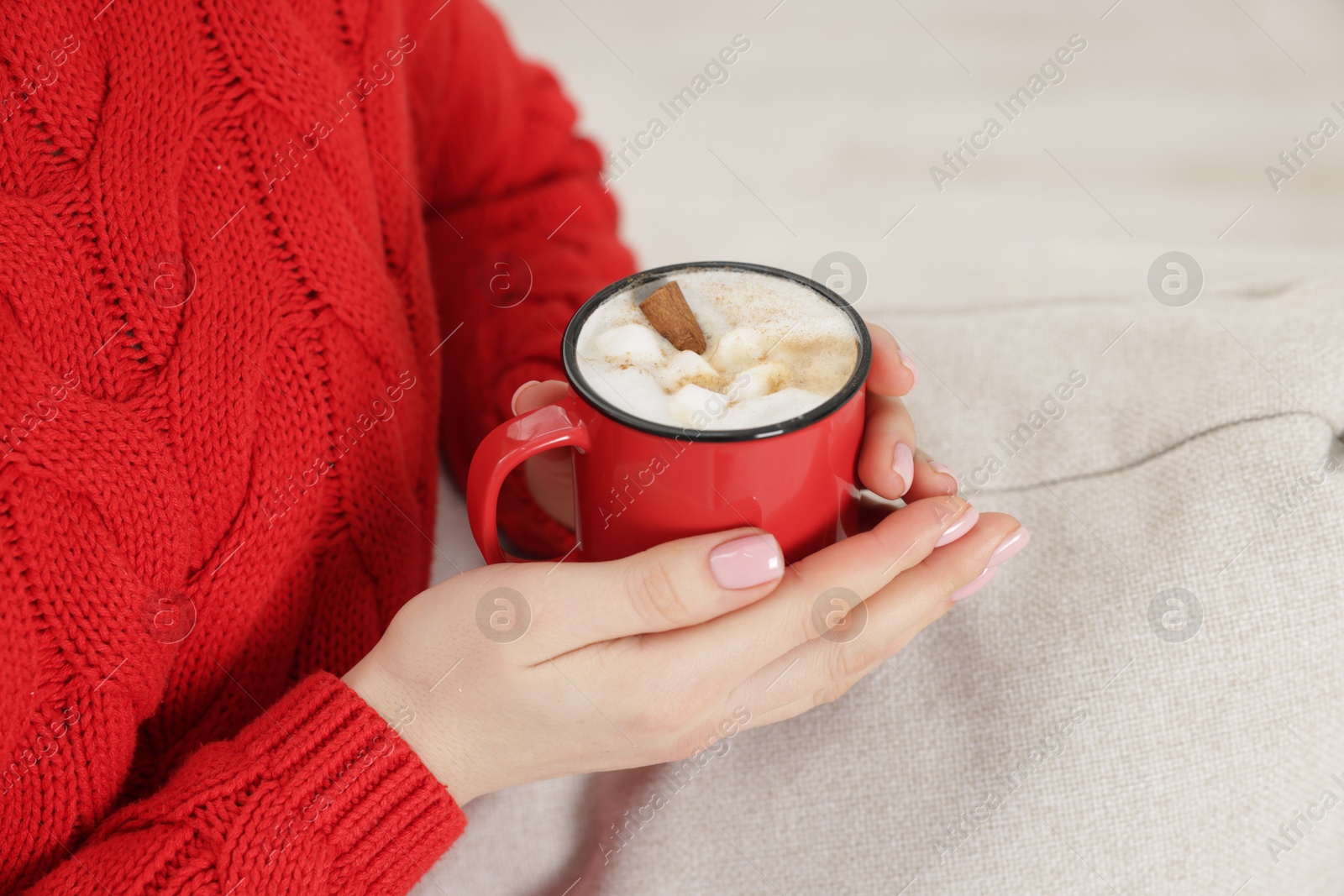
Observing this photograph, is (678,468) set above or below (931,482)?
above

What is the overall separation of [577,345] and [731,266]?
113mm

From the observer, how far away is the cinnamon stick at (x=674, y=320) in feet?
1.74

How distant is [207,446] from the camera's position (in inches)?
22.2

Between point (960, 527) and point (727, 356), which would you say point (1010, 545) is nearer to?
point (960, 527)

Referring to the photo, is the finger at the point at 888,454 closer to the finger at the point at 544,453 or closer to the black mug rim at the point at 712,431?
the black mug rim at the point at 712,431

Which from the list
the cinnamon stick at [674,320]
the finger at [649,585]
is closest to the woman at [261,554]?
the finger at [649,585]

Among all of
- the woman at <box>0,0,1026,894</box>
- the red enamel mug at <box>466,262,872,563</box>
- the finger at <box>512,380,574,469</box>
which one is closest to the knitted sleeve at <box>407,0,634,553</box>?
the finger at <box>512,380,574,469</box>

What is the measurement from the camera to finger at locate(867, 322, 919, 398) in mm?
565

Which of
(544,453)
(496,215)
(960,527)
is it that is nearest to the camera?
(960,527)

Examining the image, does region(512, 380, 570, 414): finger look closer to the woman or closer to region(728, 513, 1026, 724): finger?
the woman

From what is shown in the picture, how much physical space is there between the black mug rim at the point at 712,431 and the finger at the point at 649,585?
61 mm

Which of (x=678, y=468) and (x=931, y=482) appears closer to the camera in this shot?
(x=678, y=468)

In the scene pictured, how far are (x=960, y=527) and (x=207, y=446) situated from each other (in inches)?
17.1

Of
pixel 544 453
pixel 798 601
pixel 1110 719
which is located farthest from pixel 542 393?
pixel 1110 719
